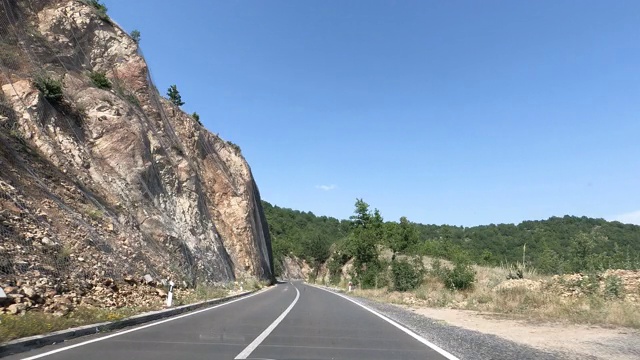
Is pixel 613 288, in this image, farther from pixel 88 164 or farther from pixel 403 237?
pixel 403 237

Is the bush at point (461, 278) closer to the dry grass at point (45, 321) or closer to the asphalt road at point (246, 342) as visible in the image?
the asphalt road at point (246, 342)

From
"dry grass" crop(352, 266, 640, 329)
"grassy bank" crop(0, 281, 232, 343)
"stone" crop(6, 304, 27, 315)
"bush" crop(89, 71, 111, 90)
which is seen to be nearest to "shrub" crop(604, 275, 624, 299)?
"dry grass" crop(352, 266, 640, 329)

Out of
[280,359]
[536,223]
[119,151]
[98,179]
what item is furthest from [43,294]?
[536,223]

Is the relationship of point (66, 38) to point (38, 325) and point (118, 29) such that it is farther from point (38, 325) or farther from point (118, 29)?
point (38, 325)

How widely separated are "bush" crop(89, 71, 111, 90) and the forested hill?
30177 mm

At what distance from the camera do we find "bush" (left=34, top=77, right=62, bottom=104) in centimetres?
2433

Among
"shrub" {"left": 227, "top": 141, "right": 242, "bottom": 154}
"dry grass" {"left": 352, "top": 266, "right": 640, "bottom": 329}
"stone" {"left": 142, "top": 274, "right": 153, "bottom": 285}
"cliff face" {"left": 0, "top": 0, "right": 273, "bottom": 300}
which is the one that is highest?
"shrub" {"left": 227, "top": 141, "right": 242, "bottom": 154}

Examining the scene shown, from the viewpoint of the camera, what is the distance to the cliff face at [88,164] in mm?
15086

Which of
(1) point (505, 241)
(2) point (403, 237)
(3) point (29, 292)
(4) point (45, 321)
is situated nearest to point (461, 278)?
(3) point (29, 292)

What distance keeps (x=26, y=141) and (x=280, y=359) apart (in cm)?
1969

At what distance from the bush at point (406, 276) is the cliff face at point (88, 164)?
1313 centimetres

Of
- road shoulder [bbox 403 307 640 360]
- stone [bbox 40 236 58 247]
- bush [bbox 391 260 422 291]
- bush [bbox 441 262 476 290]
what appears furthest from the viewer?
bush [bbox 391 260 422 291]

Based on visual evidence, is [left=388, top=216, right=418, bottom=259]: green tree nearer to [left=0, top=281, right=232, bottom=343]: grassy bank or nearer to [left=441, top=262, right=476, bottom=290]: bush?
[left=441, top=262, right=476, bottom=290]: bush

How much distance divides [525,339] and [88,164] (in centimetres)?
2322
